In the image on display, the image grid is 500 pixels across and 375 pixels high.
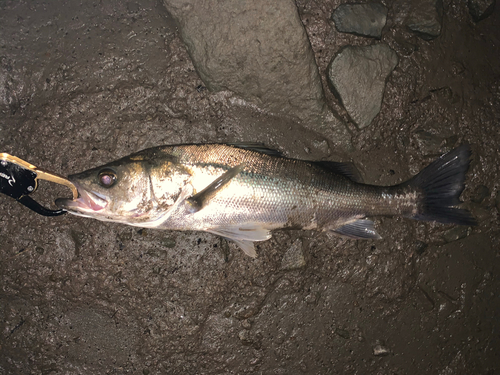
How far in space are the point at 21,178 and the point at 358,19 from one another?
12.9 feet

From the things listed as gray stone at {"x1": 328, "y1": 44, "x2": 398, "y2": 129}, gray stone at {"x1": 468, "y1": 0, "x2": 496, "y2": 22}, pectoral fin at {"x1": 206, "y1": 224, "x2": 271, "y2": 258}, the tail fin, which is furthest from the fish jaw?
gray stone at {"x1": 468, "y1": 0, "x2": 496, "y2": 22}

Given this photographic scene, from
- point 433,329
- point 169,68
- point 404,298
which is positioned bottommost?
point 433,329

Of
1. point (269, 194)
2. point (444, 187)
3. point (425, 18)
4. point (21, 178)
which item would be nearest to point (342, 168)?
point (269, 194)

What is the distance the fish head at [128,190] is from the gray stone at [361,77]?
1991 mm

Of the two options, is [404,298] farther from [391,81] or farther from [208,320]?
[391,81]

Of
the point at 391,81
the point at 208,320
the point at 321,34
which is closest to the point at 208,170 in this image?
the point at 208,320

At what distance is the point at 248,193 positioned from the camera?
2.93m

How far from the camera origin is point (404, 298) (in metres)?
3.60

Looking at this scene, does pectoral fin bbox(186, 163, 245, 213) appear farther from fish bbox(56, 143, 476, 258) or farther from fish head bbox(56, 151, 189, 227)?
fish head bbox(56, 151, 189, 227)

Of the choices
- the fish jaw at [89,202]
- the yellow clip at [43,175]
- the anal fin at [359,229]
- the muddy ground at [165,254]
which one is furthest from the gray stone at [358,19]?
the yellow clip at [43,175]

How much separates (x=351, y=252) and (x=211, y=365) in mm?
1980

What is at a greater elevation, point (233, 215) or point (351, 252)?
point (233, 215)

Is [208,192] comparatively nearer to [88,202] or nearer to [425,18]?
[88,202]

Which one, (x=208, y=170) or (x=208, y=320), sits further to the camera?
(x=208, y=320)
